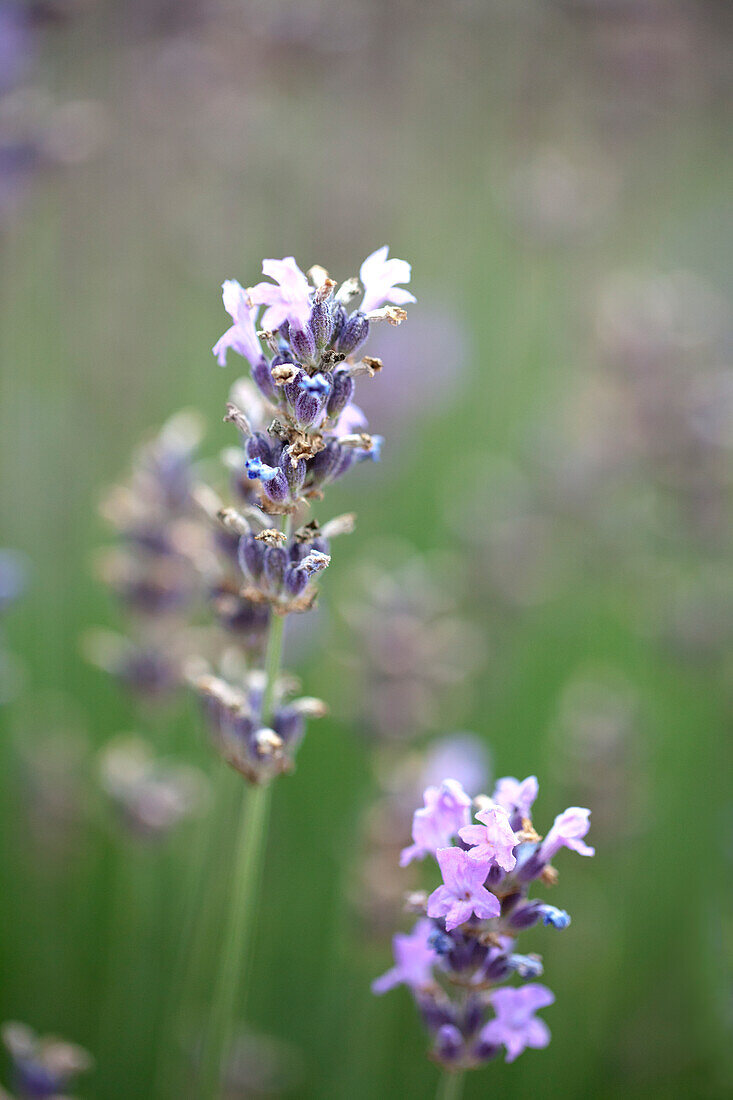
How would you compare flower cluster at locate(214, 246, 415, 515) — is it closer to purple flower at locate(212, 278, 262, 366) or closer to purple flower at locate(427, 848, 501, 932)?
purple flower at locate(212, 278, 262, 366)

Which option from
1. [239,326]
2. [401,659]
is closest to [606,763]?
[401,659]

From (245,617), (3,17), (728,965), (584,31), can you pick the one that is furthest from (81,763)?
(584,31)

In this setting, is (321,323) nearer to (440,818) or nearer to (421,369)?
(440,818)

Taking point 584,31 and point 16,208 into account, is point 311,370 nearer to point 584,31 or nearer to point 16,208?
point 16,208

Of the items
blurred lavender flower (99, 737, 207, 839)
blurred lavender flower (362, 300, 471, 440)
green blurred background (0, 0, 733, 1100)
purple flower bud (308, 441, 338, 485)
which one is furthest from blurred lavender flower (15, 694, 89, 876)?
blurred lavender flower (362, 300, 471, 440)

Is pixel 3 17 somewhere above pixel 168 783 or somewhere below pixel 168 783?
above

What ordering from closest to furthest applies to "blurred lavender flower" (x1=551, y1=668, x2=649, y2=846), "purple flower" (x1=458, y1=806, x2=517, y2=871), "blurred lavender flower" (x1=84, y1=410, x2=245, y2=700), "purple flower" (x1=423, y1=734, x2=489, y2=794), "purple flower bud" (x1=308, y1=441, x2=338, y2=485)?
1. "purple flower" (x1=458, y1=806, x2=517, y2=871)
2. "purple flower bud" (x1=308, y1=441, x2=338, y2=485)
3. "blurred lavender flower" (x1=84, y1=410, x2=245, y2=700)
4. "purple flower" (x1=423, y1=734, x2=489, y2=794)
5. "blurred lavender flower" (x1=551, y1=668, x2=649, y2=846)
